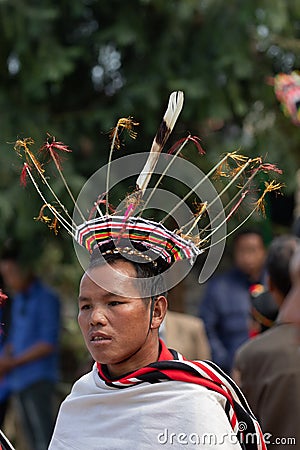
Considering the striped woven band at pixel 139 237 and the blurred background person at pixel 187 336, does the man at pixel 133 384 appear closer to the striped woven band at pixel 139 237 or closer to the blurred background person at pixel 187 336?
the striped woven band at pixel 139 237

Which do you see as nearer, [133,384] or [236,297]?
[133,384]

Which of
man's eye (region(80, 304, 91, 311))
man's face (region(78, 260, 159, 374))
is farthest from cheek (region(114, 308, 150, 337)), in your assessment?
man's eye (region(80, 304, 91, 311))

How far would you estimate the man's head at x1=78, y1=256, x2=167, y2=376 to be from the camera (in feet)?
8.53

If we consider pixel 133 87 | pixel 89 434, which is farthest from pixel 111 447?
pixel 133 87

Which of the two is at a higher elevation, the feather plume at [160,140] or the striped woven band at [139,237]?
the feather plume at [160,140]

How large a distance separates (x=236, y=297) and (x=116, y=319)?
3752 mm

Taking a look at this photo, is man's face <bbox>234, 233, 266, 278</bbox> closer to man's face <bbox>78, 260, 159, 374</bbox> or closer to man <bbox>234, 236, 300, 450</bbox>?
Result: man <bbox>234, 236, 300, 450</bbox>

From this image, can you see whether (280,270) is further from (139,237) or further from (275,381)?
(139,237)

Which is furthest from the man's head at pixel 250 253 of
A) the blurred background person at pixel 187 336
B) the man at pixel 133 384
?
the man at pixel 133 384

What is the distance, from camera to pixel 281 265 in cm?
365

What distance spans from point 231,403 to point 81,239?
675 mm

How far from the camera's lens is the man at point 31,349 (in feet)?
20.8

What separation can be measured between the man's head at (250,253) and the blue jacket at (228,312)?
87 mm

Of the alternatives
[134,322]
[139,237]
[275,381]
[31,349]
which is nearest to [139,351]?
[134,322]
